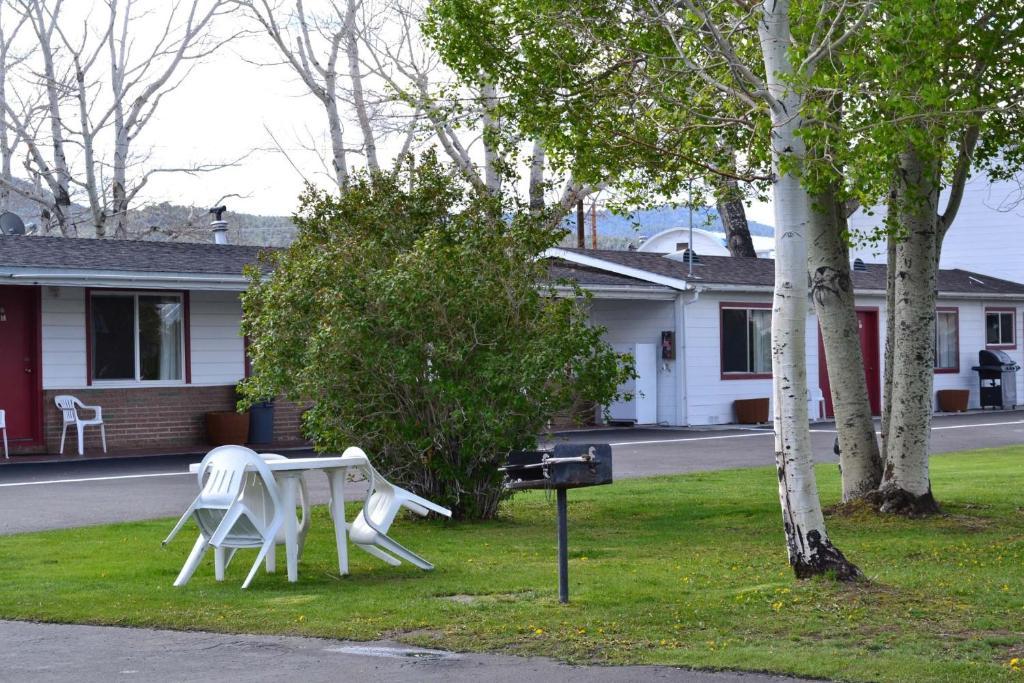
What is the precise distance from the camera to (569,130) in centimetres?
1249

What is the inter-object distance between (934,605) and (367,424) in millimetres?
5854

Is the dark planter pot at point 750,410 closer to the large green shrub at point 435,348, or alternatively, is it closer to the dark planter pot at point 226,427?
the dark planter pot at point 226,427

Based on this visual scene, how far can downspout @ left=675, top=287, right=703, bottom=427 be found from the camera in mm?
27578

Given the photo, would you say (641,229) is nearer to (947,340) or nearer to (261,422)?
(947,340)

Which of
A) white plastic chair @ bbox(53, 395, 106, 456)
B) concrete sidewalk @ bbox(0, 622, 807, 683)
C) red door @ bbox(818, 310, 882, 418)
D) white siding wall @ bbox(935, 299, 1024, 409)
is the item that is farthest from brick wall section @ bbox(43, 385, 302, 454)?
white siding wall @ bbox(935, 299, 1024, 409)

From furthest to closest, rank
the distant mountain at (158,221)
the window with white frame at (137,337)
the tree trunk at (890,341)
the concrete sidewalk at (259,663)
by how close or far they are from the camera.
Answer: the distant mountain at (158,221) → the window with white frame at (137,337) → the tree trunk at (890,341) → the concrete sidewalk at (259,663)

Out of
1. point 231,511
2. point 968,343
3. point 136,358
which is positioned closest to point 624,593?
point 231,511

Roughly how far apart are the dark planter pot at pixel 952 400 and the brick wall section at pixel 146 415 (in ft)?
55.1

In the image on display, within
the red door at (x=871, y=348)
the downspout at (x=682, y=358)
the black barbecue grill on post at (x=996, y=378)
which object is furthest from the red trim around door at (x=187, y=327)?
the black barbecue grill on post at (x=996, y=378)

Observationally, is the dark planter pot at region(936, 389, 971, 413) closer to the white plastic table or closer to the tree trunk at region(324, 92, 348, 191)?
the tree trunk at region(324, 92, 348, 191)

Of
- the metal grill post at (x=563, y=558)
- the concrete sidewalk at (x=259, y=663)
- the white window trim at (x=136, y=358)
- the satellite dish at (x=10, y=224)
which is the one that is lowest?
the concrete sidewalk at (x=259, y=663)

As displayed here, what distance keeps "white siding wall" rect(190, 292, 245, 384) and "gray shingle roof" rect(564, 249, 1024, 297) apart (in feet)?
27.9

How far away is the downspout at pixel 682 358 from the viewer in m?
27.6

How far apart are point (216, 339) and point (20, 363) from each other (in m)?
3.26
